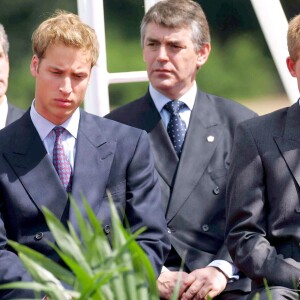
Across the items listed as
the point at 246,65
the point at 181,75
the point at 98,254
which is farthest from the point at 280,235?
the point at 246,65

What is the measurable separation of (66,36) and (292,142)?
1061mm

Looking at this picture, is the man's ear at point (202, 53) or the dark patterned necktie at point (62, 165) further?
the man's ear at point (202, 53)

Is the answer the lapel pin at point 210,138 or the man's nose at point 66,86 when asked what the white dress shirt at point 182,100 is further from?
the man's nose at point 66,86

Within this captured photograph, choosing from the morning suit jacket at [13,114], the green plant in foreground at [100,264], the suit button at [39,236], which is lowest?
the suit button at [39,236]

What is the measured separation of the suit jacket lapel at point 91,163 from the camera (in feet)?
17.7

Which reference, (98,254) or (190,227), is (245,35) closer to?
(190,227)

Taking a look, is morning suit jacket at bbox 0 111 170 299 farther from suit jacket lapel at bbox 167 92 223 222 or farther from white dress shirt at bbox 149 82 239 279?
white dress shirt at bbox 149 82 239 279

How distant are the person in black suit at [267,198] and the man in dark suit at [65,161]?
1.20 feet

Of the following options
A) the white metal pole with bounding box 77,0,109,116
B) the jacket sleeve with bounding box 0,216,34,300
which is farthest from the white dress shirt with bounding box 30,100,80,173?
the white metal pole with bounding box 77,0,109,116

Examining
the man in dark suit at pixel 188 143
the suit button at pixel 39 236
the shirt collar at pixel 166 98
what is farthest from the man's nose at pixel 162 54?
the suit button at pixel 39 236

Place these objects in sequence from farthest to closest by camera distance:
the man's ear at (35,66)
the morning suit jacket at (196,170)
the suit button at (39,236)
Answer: the morning suit jacket at (196,170)
the man's ear at (35,66)
the suit button at (39,236)

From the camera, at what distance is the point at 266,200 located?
5395 millimetres

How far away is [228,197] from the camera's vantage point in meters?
5.46

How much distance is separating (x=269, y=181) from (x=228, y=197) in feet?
0.64
